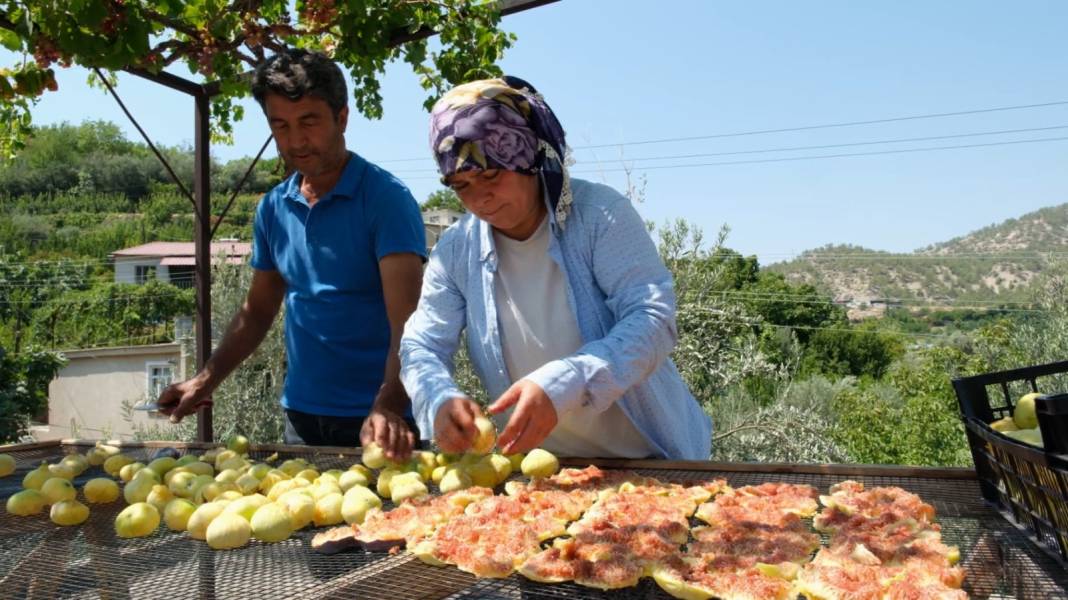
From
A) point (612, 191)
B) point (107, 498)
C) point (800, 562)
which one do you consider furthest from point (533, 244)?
point (107, 498)

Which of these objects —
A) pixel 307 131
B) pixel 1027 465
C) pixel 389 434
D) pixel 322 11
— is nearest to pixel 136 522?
pixel 389 434

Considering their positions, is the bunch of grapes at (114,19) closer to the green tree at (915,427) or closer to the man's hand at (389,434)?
the man's hand at (389,434)

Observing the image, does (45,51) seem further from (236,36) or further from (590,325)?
(590,325)

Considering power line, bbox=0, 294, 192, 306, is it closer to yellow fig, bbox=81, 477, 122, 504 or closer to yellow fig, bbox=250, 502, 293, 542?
yellow fig, bbox=81, 477, 122, 504

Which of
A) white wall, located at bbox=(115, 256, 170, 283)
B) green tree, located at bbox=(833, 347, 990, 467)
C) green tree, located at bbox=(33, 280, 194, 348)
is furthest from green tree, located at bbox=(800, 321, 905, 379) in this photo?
white wall, located at bbox=(115, 256, 170, 283)

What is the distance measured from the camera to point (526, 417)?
1545mm

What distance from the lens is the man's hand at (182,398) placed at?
254 cm

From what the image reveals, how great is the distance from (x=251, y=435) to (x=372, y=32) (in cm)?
366

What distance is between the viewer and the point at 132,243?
135 ft

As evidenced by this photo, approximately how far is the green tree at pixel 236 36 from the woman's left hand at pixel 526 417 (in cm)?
241

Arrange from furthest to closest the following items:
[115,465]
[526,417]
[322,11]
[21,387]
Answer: [21,387] → [322,11] → [115,465] → [526,417]

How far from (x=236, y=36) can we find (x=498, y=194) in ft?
9.28

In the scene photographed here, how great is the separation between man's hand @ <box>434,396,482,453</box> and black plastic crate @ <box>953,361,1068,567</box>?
919 mm

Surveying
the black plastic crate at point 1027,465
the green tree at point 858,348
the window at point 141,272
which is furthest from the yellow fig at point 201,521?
the window at point 141,272
